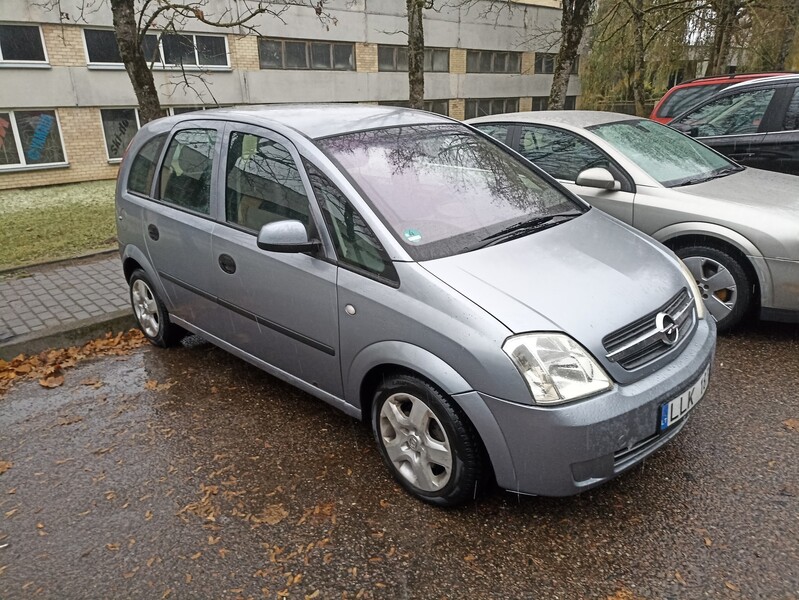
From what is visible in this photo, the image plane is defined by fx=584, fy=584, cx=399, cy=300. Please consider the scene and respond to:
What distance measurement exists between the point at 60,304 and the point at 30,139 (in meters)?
12.9

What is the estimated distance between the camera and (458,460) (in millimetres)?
2480

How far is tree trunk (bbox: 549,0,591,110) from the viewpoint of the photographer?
33.4ft

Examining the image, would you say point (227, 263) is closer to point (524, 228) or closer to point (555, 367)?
point (524, 228)

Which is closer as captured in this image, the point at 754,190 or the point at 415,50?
the point at 754,190

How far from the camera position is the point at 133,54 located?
763 cm

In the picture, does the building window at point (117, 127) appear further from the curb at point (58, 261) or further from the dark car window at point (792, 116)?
the dark car window at point (792, 116)

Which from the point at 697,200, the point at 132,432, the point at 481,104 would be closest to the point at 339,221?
the point at 132,432

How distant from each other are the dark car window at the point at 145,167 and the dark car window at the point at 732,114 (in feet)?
19.2

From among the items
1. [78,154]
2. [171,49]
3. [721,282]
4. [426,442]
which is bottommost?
[78,154]

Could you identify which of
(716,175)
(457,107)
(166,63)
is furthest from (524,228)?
(457,107)

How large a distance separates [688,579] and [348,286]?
1.84 metres

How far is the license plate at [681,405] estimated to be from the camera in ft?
8.01

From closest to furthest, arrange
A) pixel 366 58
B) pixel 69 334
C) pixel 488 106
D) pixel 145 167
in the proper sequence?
pixel 145 167, pixel 69 334, pixel 366 58, pixel 488 106

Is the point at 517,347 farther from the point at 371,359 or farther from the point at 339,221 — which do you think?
the point at 339,221
